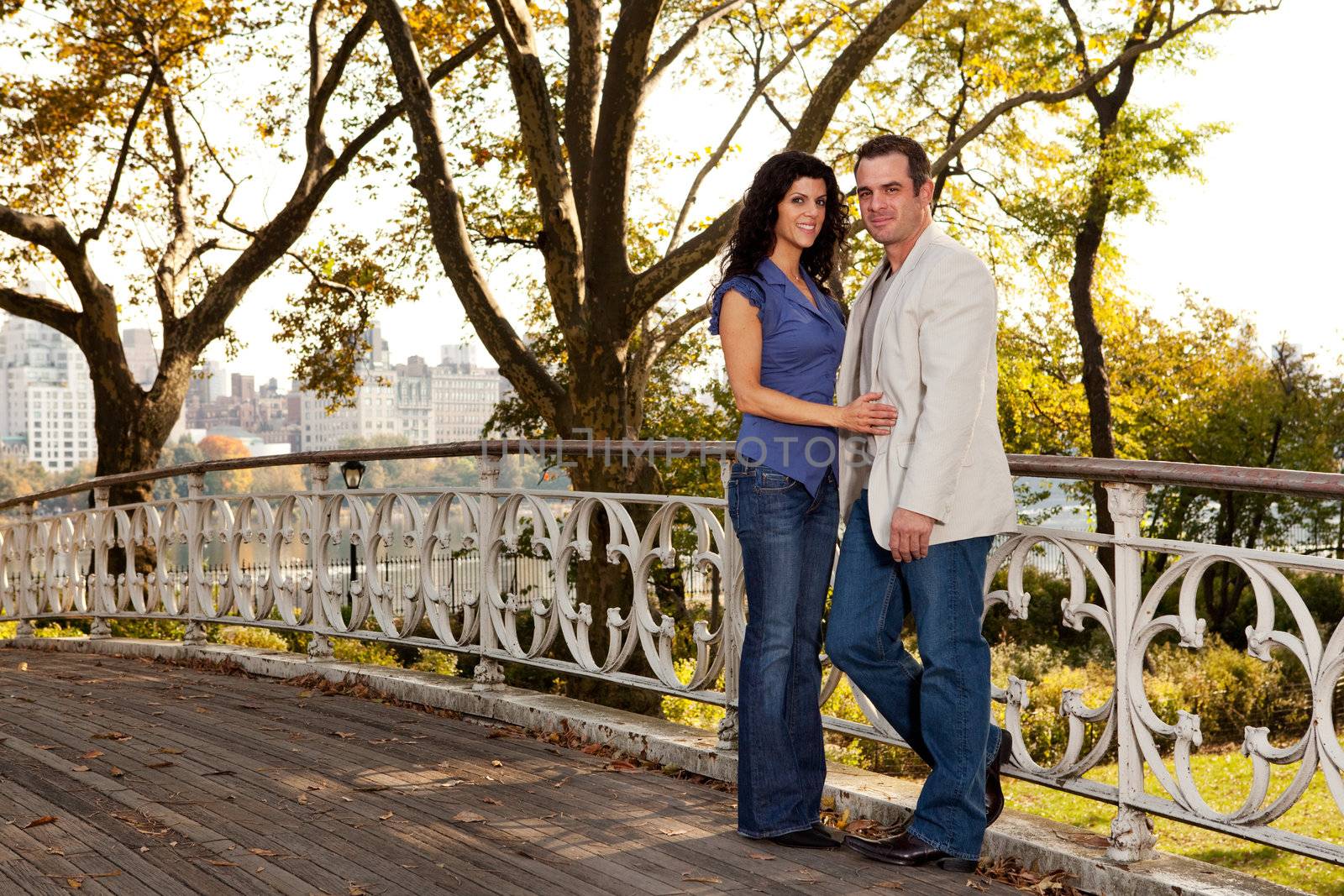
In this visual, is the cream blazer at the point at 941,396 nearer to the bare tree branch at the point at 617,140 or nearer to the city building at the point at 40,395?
the bare tree branch at the point at 617,140

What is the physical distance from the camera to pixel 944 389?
2959mm

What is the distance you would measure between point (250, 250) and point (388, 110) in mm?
2799

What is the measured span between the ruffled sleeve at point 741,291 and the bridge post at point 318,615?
10.4 feet

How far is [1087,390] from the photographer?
→ 25344mm

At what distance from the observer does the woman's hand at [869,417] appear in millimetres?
3070

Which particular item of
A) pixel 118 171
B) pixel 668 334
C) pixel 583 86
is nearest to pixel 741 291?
pixel 583 86

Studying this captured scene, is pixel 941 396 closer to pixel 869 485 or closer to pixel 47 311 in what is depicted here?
pixel 869 485

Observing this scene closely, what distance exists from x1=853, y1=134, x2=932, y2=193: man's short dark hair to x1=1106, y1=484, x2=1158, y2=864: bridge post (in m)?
0.93

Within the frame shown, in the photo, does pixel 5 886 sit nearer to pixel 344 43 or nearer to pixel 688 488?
pixel 344 43

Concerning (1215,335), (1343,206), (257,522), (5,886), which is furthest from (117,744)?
(1343,206)

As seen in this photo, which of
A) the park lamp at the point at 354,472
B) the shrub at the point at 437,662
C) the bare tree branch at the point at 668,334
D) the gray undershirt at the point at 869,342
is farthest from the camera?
the shrub at the point at 437,662

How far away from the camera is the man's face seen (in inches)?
123

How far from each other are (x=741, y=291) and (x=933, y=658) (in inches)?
42.2

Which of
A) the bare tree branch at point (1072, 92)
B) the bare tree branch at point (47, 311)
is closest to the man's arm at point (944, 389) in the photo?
the bare tree branch at point (1072, 92)
